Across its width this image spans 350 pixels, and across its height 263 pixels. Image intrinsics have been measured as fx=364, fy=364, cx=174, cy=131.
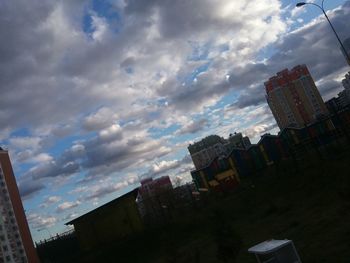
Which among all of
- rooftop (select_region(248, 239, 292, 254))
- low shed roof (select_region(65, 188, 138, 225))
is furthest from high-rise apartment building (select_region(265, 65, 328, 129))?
rooftop (select_region(248, 239, 292, 254))

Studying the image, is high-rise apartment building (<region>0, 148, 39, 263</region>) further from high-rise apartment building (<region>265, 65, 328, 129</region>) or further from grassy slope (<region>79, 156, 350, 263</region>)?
high-rise apartment building (<region>265, 65, 328, 129</region>)

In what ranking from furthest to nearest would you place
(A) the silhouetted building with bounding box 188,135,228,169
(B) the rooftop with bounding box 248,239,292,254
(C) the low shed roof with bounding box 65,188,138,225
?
1. (A) the silhouetted building with bounding box 188,135,228,169
2. (C) the low shed roof with bounding box 65,188,138,225
3. (B) the rooftop with bounding box 248,239,292,254

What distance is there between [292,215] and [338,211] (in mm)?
4953

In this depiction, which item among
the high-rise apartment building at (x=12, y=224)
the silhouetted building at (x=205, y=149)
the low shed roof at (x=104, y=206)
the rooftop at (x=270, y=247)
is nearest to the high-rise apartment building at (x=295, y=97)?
the silhouetted building at (x=205, y=149)

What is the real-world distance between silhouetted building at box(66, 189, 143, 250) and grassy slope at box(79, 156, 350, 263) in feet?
13.1

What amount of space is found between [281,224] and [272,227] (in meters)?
0.64

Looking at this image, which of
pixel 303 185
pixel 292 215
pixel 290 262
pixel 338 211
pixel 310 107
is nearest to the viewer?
pixel 290 262

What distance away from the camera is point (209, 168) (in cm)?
7131

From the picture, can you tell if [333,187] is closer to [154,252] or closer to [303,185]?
[303,185]

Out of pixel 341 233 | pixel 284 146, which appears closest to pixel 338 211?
pixel 341 233

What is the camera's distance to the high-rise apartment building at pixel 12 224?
6230cm

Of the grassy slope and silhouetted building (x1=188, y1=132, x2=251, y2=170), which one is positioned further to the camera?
silhouetted building (x1=188, y1=132, x2=251, y2=170)

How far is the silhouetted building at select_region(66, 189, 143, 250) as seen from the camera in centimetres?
3848

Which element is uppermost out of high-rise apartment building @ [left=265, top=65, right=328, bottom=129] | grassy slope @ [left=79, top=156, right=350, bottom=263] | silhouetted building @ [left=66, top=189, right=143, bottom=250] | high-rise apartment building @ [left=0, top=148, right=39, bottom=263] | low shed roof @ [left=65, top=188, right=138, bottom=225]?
high-rise apartment building @ [left=265, top=65, right=328, bottom=129]
